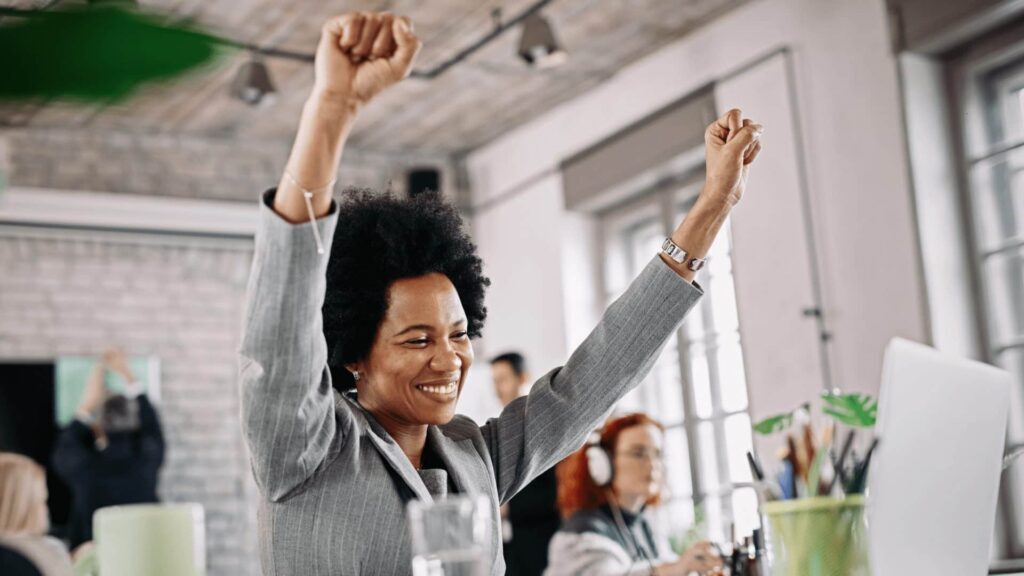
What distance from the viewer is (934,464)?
1.18m

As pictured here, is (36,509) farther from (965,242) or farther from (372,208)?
(965,242)

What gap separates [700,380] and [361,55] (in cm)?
439

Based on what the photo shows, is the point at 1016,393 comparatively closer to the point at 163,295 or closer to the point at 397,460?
the point at 397,460

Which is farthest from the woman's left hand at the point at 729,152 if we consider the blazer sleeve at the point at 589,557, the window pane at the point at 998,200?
the window pane at the point at 998,200

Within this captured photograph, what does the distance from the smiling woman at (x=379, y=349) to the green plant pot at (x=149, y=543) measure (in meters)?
→ 0.14

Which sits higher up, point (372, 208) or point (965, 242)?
point (965, 242)

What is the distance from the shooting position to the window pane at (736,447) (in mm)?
4914

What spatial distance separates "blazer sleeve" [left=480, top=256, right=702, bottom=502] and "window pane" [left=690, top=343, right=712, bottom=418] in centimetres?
373

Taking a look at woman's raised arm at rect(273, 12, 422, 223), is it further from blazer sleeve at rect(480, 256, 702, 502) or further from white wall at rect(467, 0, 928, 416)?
white wall at rect(467, 0, 928, 416)

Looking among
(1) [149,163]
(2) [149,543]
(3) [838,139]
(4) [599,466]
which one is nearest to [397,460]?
(2) [149,543]

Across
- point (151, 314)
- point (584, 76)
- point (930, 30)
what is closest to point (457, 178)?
point (584, 76)

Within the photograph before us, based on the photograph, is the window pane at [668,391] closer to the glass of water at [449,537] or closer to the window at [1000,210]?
the window at [1000,210]

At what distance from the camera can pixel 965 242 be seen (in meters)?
4.03

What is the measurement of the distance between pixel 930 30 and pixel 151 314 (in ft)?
12.1
